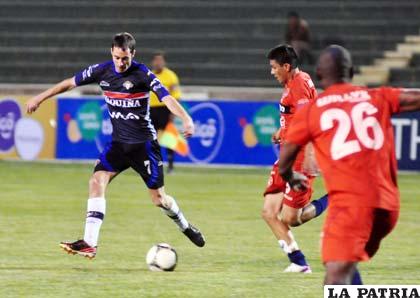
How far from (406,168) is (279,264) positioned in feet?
36.4

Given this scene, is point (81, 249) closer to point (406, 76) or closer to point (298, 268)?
point (298, 268)

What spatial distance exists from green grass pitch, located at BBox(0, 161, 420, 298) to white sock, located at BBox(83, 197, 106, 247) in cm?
24

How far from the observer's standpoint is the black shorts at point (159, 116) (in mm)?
20344

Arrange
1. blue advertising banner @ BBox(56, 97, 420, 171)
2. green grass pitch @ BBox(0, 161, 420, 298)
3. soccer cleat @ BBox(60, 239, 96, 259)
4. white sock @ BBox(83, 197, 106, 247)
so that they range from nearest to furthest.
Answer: green grass pitch @ BBox(0, 161, 420, 298) < soccer cleat @ BBox(60, 239, 96, 259) < white sock @ BBox(83, 197, 106, 247) < blue advertising banner @ BBox(56, 97, 420, 171)

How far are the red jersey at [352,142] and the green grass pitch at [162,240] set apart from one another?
231cm

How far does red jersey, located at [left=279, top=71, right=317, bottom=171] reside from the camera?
9992 millimetres

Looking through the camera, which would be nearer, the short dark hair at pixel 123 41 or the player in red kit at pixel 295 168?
the player in red kit at pixel 295 168

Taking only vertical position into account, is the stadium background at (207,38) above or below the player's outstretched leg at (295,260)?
above

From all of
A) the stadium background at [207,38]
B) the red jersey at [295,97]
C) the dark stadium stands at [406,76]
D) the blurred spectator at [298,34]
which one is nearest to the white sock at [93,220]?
the red jersey at [295,97]

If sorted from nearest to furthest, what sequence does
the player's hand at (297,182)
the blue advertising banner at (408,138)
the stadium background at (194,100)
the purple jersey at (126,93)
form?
the player's hand at (297,182) → the purple jersey at (126,93) → the stadium background at (194,100) → the blue advertising banner at (408,138)

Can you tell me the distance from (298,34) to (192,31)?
3613 millimetres

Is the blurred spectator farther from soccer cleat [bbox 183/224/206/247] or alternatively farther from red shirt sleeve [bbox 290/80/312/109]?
red shirt sleeve [bbox 290/80/312/109]

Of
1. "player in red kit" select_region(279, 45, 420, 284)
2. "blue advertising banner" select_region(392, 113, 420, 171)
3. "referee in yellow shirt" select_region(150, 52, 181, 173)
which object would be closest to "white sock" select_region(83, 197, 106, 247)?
"player in red kit" select_region(279, 45, 420, 284)

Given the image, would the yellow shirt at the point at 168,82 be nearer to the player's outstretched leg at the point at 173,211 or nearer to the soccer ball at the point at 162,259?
the player's outstretched leg at the point at 173,211
